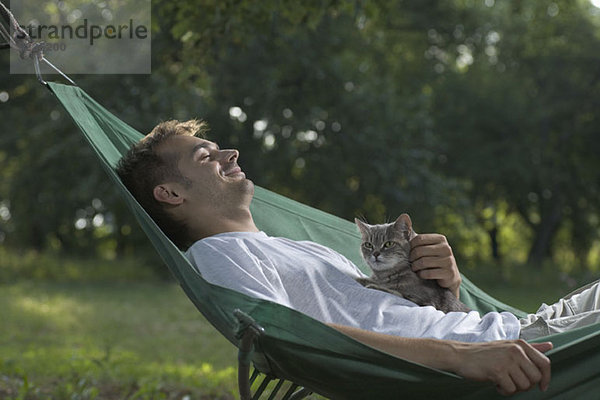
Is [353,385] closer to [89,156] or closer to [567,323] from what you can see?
[567,323]

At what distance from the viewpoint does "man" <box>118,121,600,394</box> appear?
1.47 metres

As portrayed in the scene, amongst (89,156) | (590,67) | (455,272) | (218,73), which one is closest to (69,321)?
(89,156)

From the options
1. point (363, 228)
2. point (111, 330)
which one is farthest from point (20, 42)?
point (111, 330)

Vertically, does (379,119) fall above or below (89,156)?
above

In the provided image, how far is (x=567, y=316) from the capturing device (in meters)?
2.00

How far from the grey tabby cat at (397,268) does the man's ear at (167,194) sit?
0.65 metres

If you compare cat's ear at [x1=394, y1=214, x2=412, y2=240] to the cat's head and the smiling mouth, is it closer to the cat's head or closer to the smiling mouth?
the cat's head

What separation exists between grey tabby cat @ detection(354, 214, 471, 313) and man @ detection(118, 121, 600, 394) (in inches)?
1.7

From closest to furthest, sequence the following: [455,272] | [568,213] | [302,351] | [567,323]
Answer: [302,351] < [567,323] < [455,272] < [568,213]

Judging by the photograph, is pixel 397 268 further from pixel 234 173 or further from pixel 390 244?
pixel 234 173

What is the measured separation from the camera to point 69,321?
7.38 meters

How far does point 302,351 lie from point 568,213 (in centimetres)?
1405

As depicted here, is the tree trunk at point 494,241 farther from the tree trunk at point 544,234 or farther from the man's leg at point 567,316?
the man's leg at point 567,316

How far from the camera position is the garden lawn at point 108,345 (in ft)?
11.3
